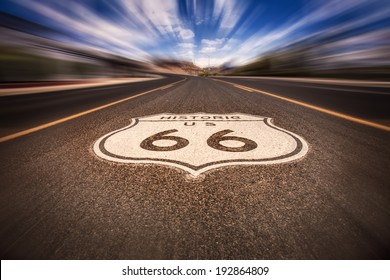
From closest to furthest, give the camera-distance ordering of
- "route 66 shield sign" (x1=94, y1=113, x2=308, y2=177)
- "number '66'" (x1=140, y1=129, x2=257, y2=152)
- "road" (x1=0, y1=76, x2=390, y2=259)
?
"road" (x1=0, y1=76, x2=390, y2=259) < "route 66 shield sign" (x1=94, y1=113, x2=308, y2=177) < "number '66'" (x1=140, y1=129, x2=257, y2=152)

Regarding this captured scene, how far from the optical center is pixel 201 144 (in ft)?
6.11

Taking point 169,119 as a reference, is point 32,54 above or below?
above

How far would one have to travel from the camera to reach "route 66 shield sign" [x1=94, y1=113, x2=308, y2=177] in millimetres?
1548

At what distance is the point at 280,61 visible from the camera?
78.6m

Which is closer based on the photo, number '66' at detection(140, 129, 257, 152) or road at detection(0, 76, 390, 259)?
road at detection(0, 76, 390, 259)

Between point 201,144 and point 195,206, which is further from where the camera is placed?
point 201,144

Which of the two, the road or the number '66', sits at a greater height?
the road

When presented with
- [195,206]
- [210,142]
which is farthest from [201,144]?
[195,206]

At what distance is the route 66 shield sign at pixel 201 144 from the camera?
5.08 feet

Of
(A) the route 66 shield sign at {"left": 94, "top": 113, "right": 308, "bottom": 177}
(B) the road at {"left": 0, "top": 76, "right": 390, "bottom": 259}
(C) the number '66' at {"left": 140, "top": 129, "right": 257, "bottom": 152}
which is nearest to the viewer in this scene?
(B) the road at {"left": 0, "top": 76, "right": 390, "bottom": 259}

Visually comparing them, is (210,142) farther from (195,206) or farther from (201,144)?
(195,206)

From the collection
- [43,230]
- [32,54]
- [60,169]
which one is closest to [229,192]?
[43,230]
